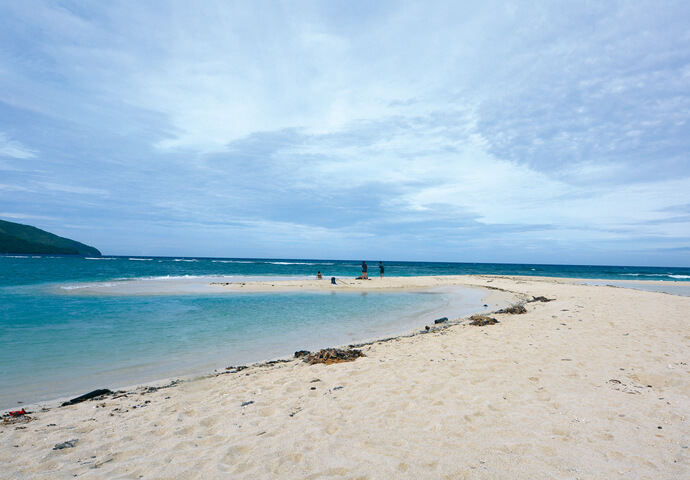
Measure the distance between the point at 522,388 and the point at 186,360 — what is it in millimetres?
7580

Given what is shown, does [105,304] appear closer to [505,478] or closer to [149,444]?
[149,444]

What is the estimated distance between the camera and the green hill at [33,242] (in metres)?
146

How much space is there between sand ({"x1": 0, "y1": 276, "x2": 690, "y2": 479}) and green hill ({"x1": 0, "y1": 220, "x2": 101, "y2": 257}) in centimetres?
19277

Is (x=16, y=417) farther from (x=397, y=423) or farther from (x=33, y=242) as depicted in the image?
(x=33, y=242)

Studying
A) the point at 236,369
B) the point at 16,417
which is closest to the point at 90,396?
the point at 16,417

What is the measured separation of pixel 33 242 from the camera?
165 m

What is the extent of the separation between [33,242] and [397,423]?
8743 inches

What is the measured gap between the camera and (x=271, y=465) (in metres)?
3.48

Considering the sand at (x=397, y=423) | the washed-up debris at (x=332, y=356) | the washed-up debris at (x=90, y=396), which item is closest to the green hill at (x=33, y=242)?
the washed-up debris at (x=90, y=396)

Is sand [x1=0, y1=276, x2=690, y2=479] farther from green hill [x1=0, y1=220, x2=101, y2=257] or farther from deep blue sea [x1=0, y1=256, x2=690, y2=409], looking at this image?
green hill [x1=0, y1=220, x2=101, y2=257]

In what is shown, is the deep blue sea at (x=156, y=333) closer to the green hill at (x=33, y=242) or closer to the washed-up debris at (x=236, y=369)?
the washed-up debris at (x=236, y=369)

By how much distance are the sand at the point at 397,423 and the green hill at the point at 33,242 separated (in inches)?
7590

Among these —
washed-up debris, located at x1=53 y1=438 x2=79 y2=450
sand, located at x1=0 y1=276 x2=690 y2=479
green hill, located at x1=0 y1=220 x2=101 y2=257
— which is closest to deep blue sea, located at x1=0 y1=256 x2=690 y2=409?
sand, located at x1=0 y1=276 x2=690 y2=479

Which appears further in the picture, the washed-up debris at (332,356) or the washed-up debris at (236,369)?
the washed-up debris at (332,356)
